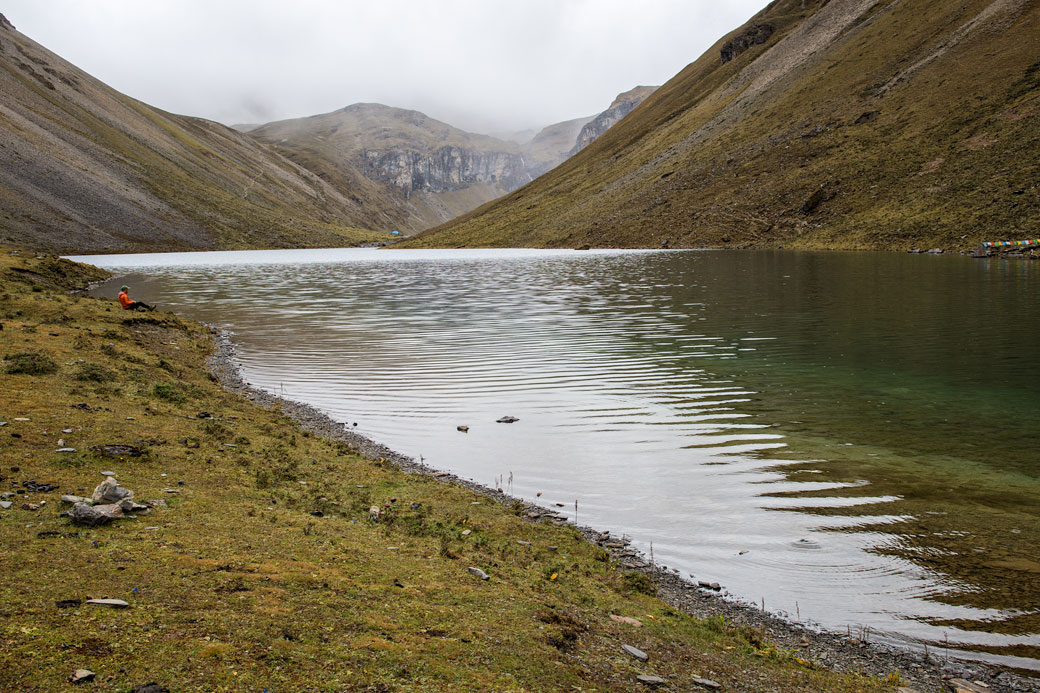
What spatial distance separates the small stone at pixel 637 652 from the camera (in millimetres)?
8702

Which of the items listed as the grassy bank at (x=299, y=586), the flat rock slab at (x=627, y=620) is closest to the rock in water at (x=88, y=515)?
the grassy bank at (x=299, y=586)

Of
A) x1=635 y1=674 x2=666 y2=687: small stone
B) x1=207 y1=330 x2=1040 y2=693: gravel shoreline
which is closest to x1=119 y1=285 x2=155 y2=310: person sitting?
x1=207 y1=330 x2=1040 y2=693: gravel shoreline

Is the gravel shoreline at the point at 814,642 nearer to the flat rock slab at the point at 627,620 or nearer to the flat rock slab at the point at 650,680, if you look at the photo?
the flat rock slab at the point at 627,620

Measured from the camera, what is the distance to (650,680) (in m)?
8.02

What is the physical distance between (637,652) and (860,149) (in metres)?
147

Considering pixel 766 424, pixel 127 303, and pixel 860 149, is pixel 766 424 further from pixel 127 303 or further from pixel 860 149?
pixel 860 149

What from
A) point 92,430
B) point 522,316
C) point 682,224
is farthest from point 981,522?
point 682,224

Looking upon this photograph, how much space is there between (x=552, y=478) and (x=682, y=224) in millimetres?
142065

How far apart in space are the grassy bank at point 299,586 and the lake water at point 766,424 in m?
2.49

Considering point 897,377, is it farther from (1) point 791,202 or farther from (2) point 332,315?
(1) point 791,202

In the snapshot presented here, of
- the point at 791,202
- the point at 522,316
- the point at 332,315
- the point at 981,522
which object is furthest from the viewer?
the point at 791,202

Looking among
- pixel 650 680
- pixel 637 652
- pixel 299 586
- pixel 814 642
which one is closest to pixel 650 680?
pixel 650 680

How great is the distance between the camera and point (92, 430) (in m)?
15.5

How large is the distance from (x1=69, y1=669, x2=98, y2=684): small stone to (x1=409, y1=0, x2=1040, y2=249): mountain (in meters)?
107
